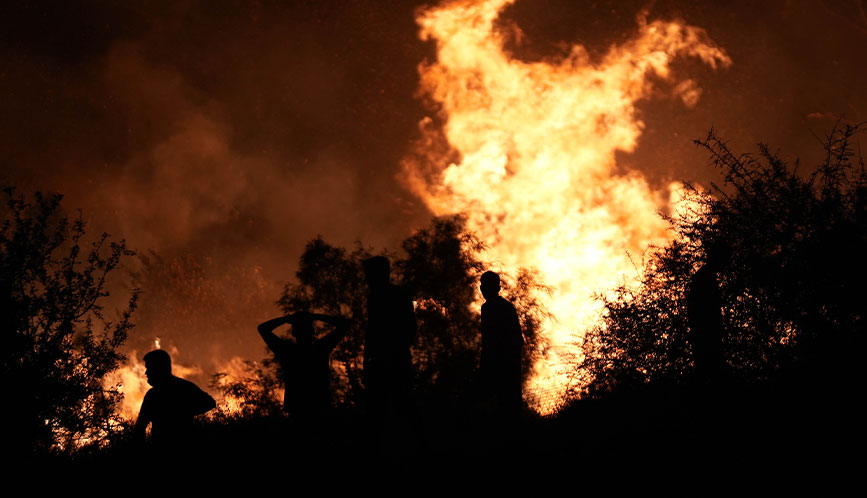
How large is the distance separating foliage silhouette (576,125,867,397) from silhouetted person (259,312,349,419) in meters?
7.10

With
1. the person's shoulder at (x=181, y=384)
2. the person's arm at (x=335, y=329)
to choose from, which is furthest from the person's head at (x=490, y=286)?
the person's shoulder at (x=181, y=384)

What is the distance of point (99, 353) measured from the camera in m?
22.6

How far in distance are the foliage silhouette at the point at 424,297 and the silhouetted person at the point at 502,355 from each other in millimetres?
29096

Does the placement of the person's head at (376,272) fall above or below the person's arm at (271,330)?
above

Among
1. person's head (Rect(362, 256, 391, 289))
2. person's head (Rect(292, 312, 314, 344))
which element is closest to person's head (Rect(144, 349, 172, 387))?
person's head (Rect(292, 312, 314, 344))

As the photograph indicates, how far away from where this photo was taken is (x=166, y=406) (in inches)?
220

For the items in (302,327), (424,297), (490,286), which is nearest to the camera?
(302,327)

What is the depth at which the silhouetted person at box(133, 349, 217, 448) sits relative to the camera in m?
5.57

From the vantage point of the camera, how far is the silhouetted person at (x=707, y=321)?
Result: 289 inches

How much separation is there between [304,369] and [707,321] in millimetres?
6047

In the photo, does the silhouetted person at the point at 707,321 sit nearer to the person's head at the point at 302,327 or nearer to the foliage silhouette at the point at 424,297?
the person's head at the point at 302,327

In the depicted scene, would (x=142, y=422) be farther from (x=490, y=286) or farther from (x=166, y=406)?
(x=490, y=286)

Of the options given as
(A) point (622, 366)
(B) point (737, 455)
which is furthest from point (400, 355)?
(A) point (622, 366)

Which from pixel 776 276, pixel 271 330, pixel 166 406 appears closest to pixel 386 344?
pixel 271 330
